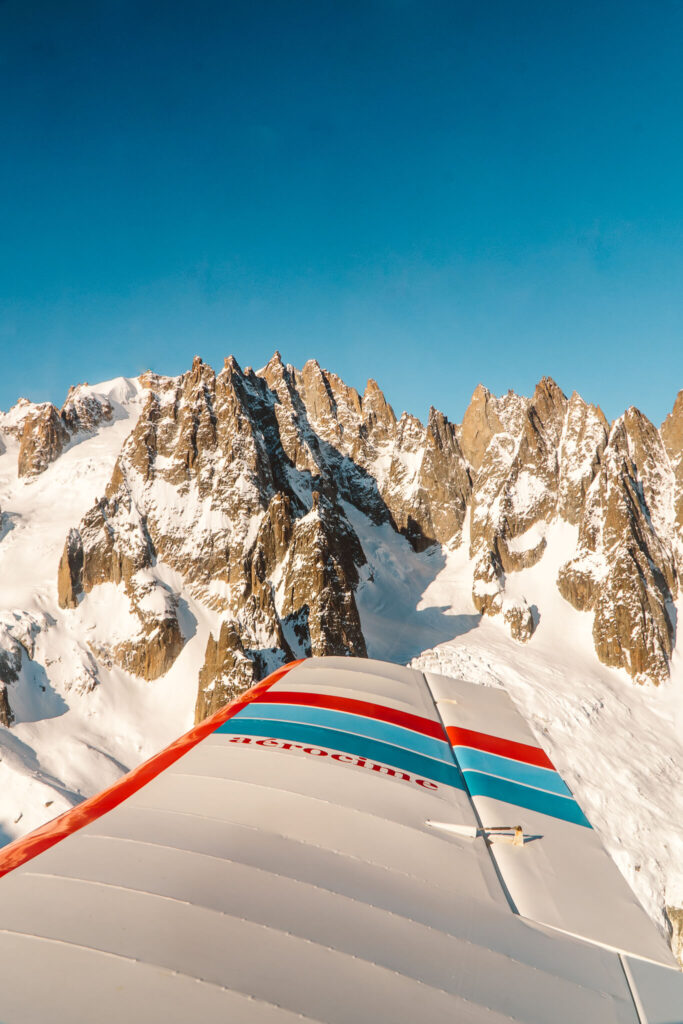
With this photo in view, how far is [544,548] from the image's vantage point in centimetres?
7706

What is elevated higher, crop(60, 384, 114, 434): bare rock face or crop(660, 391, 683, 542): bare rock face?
crop(60, 384, 114, 434): bare rock face

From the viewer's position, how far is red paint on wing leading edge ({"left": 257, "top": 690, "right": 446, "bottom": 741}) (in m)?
9.55

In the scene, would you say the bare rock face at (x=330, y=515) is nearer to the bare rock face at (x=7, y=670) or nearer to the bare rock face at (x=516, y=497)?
the bare rock face at (x=516, y=497)

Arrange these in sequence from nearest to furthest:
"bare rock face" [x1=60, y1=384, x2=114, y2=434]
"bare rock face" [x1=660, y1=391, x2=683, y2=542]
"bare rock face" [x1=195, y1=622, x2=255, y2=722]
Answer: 1. "bare rock face" [x1=195, y1=622, x2=255, y2=722]
2. "bare rock face" [x1=660, y1=391, x2=683, y2=542]
3. "bare rock face" [x1=60, y1=384, x2=114, y2=434]

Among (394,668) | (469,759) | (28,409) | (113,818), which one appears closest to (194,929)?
(113,818)

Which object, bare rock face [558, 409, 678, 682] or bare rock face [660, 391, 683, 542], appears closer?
bare rock face [558, 409, 678, 682]

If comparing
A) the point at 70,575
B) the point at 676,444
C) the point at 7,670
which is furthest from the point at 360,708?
the point at 676,444

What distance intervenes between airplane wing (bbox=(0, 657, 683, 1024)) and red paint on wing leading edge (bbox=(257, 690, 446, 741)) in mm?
852

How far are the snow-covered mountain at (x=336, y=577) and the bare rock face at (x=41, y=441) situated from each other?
381 millimetres

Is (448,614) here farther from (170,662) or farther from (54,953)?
(54,953)

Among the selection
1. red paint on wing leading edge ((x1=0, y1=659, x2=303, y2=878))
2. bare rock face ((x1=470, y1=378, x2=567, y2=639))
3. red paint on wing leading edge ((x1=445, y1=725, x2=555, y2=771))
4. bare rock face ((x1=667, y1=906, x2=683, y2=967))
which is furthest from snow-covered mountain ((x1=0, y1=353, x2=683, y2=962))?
red paint on wing leading edge ((x1=445, y1=725, x2=555, y2=771))

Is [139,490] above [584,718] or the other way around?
above

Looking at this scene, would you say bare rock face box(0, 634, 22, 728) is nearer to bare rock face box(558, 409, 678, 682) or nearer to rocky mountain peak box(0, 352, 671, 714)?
rocky mountain peak box(0, 352, 671, 714)

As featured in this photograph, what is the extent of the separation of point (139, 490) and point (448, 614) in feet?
151
